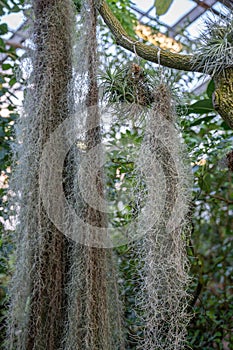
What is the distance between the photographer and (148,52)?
2.44ft

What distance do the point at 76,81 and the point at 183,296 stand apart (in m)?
0.45

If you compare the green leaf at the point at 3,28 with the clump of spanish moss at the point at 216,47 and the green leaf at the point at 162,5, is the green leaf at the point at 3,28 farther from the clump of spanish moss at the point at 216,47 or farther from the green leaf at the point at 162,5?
the clump of spanish moss at the point at 216,47

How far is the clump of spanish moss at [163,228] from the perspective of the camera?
64 centimetres

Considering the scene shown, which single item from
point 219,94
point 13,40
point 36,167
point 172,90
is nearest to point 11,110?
point 36,167

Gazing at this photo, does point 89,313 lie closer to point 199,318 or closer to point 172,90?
point 172,90

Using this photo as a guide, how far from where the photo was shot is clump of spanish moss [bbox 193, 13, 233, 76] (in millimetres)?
638

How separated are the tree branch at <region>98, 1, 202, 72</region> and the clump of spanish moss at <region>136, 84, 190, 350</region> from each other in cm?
5

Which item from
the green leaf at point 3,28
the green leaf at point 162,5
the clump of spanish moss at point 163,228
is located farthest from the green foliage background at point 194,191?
the clump of spanish moss at point 163,228

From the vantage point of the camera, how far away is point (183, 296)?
0.65 metres

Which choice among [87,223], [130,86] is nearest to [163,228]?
[87,223]

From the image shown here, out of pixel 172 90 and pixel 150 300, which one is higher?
pixel 172 90

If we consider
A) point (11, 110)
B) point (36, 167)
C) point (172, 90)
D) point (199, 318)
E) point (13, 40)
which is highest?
point (13, 40)

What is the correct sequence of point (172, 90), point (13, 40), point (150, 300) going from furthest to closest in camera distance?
point (13, 40) → point (172, 90) → point (150, 300)

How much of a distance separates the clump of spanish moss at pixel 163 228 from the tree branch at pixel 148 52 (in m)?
0.05
